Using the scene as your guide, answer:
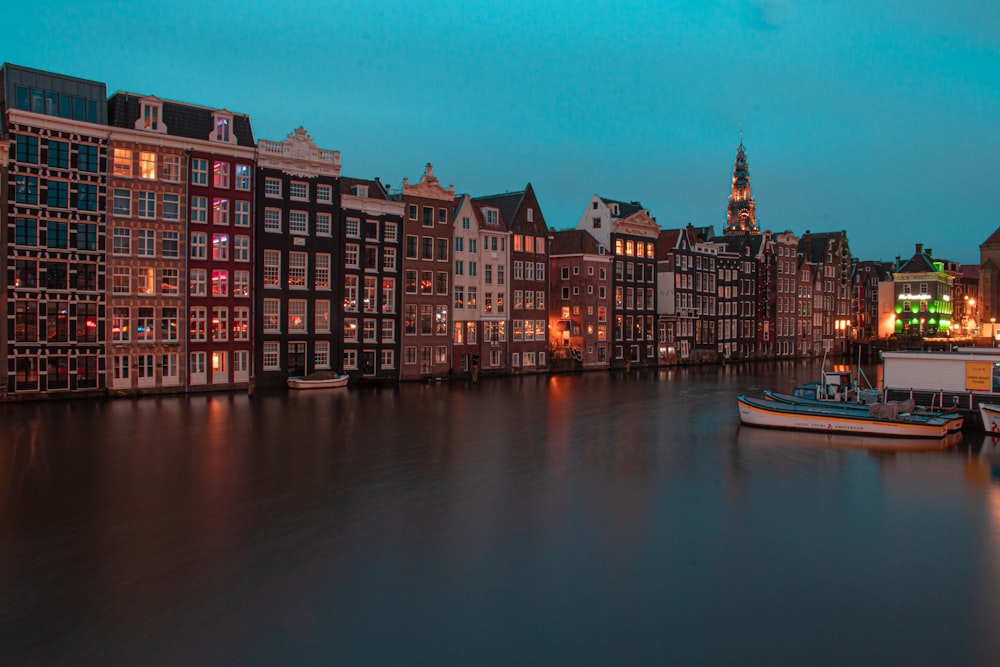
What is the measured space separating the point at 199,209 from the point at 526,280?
1328 inches

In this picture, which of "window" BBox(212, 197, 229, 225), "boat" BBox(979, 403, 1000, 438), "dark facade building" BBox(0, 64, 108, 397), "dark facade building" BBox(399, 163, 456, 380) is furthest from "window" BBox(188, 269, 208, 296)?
"boat" BBox(979, 403, 1000, 438)

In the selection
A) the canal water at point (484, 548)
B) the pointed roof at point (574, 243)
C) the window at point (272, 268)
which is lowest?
the canal water at point (484, 548)

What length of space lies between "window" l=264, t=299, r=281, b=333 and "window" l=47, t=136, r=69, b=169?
51.9 ft

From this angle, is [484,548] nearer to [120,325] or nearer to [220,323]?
[120,325]

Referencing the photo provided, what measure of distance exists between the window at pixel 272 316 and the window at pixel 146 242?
28.7ft

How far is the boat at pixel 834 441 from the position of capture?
3684 centimetres

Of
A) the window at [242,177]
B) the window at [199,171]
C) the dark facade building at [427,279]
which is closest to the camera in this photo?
the window at [199,171]

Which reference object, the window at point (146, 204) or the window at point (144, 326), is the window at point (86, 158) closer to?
the window at point (146, 204)

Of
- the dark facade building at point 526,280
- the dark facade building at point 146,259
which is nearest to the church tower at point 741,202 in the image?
the dark facade building at point 526,280

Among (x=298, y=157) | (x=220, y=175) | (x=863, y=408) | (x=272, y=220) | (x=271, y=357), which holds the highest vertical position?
(x=298, y=157)

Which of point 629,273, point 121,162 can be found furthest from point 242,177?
point 629,273

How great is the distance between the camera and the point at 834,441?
126 ft

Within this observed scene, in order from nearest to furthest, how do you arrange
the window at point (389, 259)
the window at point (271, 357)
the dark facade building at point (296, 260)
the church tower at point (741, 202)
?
the dark facade building at point (296, 260), the window at point (271, 357), the window at point (389, 259), the church tower at point (741, 202)

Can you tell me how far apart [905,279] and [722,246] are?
5172 cm
